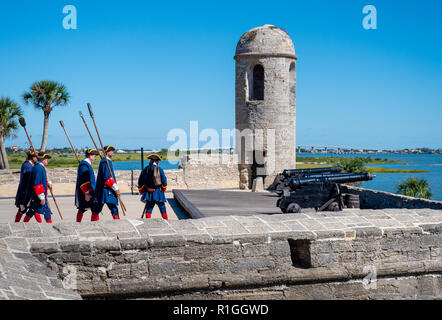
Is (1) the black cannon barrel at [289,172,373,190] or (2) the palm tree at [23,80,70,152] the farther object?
(2) the palm tree at [23,80,70,152]

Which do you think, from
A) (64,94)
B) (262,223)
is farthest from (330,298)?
(64,94)

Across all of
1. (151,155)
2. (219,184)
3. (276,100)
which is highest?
(276,100)

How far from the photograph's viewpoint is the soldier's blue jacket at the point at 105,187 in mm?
8383

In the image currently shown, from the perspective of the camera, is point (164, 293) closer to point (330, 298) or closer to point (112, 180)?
point (330, 298)

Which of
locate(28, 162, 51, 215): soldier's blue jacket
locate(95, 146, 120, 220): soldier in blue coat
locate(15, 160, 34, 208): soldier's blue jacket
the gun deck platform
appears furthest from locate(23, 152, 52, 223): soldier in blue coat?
the gun deck platform

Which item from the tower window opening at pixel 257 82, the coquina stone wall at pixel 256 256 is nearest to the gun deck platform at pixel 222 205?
the coquina stone wall at pixel 256 256

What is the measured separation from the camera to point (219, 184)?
79.3 feet

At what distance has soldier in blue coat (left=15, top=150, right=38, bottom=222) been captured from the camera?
8406mm

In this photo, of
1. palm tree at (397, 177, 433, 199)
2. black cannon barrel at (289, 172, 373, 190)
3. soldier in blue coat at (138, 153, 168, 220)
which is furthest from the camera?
palm tree at (397, 177, 433, 199)

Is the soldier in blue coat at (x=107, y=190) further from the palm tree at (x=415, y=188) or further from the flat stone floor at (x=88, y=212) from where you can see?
the palm tree at (x=415, y=188)

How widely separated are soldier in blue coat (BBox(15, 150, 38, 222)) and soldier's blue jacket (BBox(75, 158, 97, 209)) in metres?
0.82

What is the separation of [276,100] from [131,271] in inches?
566

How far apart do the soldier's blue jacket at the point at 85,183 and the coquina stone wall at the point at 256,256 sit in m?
3.58

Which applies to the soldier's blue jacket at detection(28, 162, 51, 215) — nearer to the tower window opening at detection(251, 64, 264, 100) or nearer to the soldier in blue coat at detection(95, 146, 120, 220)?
the soldier in blue coat at detection(95, 146, 120, 220)
